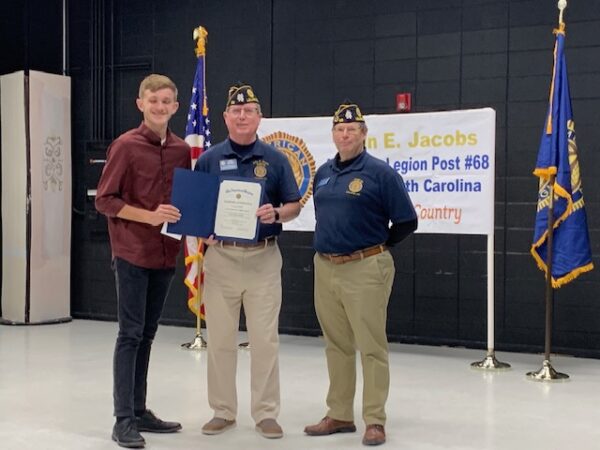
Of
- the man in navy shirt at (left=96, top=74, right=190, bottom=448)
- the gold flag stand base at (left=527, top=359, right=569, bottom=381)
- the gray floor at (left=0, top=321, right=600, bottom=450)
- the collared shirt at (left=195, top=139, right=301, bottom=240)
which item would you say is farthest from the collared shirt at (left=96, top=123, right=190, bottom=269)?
the gold flag stand base at (left=527, top=359, right=569, bottom=381)

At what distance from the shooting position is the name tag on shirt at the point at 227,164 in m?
3.86

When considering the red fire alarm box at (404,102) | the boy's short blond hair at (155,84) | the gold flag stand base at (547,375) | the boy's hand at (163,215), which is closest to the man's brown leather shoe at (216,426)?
the boy's hand at (163,215)

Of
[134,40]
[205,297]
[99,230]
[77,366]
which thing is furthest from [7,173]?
[205,297]

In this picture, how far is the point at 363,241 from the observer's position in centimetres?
378

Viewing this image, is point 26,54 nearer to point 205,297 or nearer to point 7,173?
point 7,173

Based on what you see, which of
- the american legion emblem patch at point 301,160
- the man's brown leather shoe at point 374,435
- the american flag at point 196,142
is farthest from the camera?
the american flag at point 196,142

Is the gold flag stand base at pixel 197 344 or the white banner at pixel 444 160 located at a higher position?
the white banner at pixel 444 160

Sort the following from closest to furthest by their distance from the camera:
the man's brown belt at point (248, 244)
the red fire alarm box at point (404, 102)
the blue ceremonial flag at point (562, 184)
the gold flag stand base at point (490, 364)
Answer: the man's brown belt at point (248, 244)
the blue ceremonial flag at point (562, 184)
the gold flag stand base at point (490, 364)
the red fire alarm box at point (404, 102)

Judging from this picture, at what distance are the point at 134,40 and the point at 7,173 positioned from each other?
1.77 meters

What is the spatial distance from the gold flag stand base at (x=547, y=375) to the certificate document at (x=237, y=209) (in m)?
2.50

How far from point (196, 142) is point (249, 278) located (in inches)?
111

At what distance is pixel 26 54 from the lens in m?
8.27

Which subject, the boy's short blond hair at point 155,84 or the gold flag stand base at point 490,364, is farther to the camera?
the gold flag stand base at point 490,364

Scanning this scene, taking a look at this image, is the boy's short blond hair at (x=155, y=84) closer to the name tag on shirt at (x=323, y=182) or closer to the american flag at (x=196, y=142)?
the name tag on shirt at (x=323, y=182)
